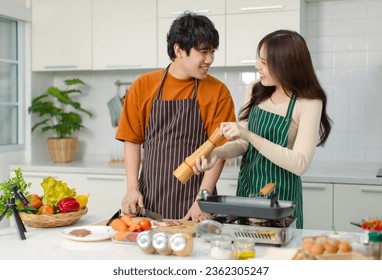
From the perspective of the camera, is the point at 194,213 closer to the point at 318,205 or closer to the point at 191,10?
the point at 318,205

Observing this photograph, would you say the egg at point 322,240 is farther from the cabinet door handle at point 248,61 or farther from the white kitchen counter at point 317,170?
the cabinet door handle at point 248,61

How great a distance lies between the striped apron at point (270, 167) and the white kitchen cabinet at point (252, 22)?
1.57 m

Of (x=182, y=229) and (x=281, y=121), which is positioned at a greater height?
(x=281, y=121)

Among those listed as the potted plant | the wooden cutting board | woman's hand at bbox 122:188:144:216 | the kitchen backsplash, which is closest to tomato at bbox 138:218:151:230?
the wooden cutting board

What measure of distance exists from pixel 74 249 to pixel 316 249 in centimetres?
80

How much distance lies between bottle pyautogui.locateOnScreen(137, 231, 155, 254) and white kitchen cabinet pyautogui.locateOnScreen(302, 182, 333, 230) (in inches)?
79.0

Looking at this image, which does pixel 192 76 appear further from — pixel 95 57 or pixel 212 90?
pixel 95 57

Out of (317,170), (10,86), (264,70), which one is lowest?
(317,170)

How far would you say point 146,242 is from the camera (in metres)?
1.77

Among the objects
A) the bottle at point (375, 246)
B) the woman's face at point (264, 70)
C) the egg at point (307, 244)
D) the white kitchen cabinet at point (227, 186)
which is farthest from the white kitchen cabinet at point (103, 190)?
the bottle at point (375, 246)

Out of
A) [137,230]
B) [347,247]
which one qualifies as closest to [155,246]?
[137,230]

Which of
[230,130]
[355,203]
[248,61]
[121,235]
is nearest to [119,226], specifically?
[121,235]

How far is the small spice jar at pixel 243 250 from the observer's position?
5.58ft

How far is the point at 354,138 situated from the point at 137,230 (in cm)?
264
